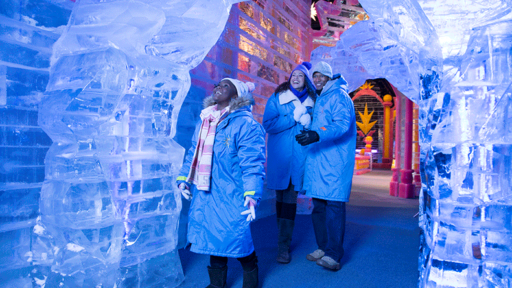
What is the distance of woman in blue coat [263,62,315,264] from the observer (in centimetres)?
251

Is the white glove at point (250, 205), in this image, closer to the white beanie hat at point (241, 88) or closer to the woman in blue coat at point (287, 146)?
the white beanie hat at point (241, 88)

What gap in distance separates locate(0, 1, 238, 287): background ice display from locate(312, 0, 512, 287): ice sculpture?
1.12m

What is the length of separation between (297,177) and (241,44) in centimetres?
155

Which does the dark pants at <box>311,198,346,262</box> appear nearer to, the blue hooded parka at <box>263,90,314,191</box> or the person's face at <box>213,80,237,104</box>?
the blue hooded parka at <box>263,90,314,191</box>

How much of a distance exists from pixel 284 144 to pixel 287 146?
0.03 m

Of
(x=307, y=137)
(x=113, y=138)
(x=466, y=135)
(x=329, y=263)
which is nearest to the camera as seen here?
(x=466, y=135)

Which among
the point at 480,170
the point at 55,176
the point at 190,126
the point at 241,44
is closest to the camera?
the point at 480,170

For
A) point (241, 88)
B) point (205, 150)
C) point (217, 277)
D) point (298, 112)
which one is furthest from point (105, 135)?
point (298, 112)

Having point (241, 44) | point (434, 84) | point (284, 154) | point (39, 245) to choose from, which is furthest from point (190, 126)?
point (434, 84)

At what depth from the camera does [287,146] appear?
2.57 meters

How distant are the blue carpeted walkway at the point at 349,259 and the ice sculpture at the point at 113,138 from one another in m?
0.48

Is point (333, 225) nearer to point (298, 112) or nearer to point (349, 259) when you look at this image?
point (349, 259)

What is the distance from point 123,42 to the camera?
1704mm

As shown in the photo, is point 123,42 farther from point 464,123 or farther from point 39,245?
point 464,123
